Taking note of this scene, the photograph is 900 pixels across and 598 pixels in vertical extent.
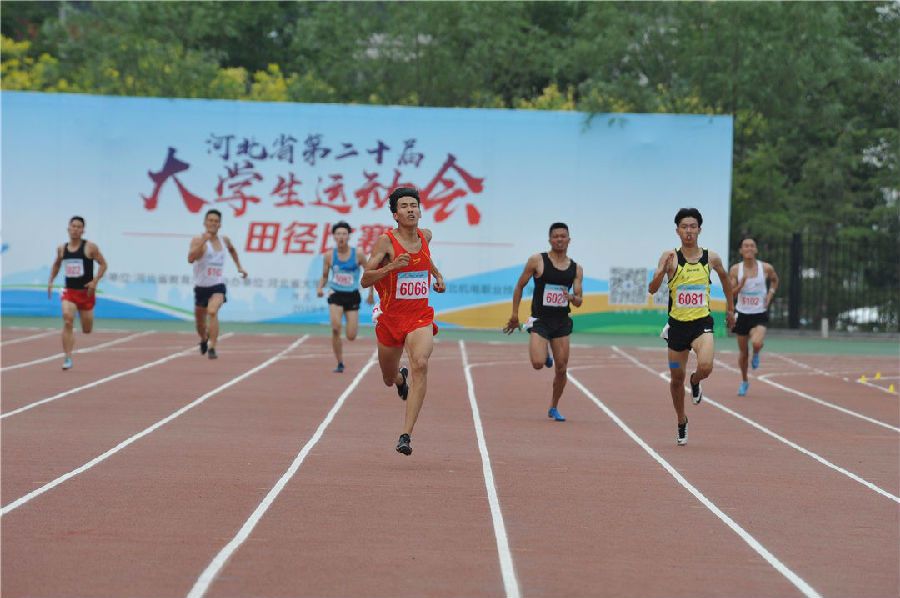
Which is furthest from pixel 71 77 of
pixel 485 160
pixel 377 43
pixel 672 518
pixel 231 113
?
pixel 672 518

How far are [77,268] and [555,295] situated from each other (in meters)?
7.42

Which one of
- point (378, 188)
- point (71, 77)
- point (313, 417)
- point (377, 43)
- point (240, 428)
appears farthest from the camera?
point (71, 77)

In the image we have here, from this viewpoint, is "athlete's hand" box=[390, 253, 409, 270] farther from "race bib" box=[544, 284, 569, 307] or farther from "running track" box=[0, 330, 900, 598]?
"race bib" box=[544, 284, 569, 307]

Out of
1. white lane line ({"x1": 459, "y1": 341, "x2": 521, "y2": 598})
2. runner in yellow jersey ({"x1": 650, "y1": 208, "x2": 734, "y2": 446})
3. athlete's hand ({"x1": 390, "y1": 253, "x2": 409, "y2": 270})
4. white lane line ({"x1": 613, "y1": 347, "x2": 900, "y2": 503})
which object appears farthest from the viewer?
runner in yellow jersey ({"x1": 650, "y1": 208, "x2": 734, "y2": 446})

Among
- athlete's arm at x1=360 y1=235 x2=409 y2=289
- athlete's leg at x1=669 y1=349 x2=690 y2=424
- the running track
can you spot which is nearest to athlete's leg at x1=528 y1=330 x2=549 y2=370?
the running track

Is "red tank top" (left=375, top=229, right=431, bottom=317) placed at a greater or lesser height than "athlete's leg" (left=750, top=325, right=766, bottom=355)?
greater

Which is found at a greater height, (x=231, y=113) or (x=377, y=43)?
(x=377, y=43)

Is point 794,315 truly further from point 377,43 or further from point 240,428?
point 240,428

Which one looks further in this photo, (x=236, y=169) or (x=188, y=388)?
(x=236, y=169)

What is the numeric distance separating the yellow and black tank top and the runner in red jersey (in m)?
2.40

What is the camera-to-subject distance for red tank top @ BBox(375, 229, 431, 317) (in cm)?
1190

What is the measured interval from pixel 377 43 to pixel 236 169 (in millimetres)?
11246

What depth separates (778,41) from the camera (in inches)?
1459

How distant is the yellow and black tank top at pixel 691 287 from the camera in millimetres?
13484
